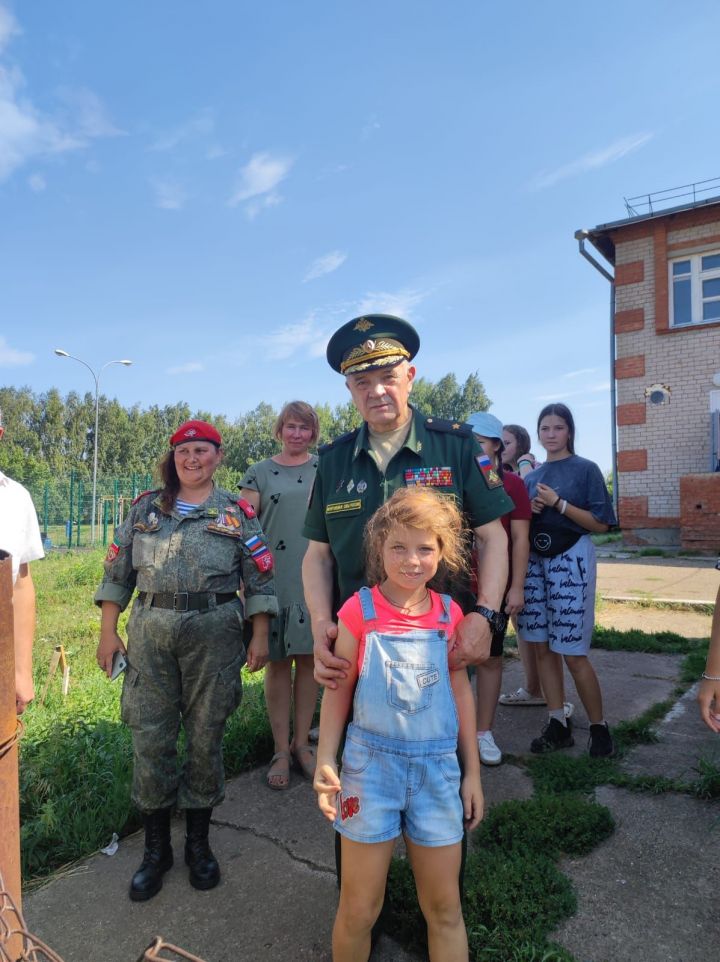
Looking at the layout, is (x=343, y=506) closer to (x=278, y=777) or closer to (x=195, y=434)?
(x=195, y=434)

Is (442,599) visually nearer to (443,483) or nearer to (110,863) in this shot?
(443,483)

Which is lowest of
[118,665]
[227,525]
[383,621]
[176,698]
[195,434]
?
[176,698]

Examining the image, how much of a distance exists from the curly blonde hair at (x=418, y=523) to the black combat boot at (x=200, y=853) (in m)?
1.41

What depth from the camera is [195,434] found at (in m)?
2.81

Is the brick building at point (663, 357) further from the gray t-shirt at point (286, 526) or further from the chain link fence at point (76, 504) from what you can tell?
the chain link fence at point (76, 504)

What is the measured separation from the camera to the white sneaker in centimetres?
338

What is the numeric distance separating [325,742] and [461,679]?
1.45ft

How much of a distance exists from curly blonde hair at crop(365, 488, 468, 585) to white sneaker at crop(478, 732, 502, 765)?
1.84 m

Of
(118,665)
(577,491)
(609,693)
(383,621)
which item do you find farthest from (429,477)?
(609,693)

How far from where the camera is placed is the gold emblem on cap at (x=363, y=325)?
7.23 feet

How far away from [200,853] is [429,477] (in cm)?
179

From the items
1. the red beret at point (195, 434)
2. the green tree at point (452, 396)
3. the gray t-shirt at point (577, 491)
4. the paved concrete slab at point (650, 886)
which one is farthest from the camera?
the green tree at point (452, 396)

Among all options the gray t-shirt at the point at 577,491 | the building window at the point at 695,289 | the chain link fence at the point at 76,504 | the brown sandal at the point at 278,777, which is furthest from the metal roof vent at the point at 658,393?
the chain link fence at the point at 76,504

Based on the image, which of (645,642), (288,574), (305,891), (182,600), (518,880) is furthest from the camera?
(645,642)
